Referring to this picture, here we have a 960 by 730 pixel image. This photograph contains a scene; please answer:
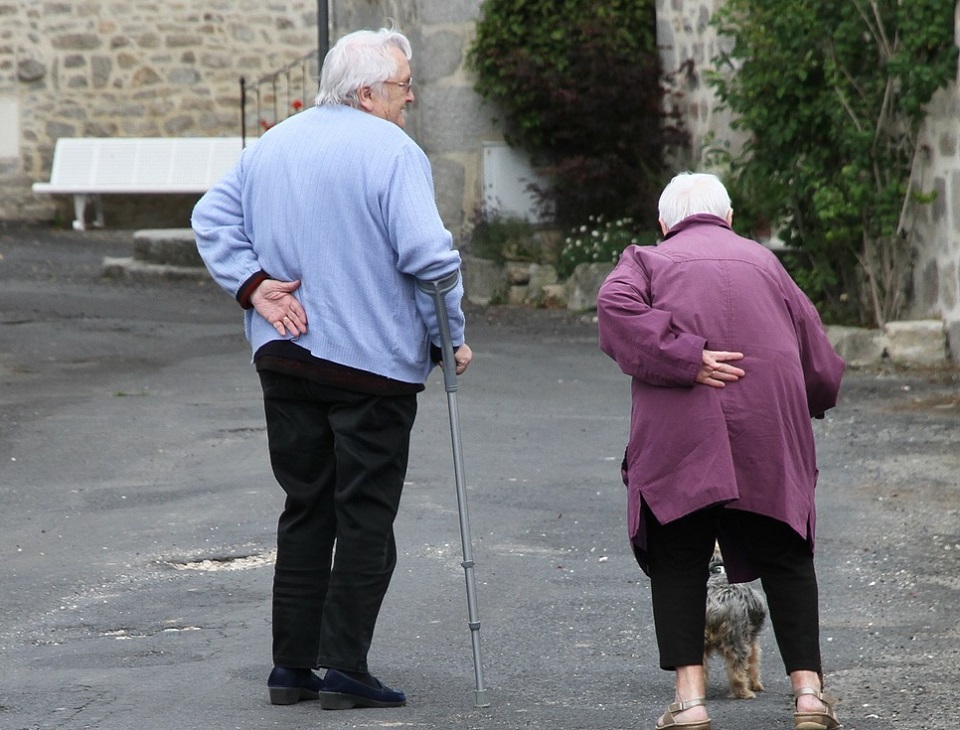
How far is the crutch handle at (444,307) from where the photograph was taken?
4.18 meters

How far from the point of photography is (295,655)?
4.32 meters

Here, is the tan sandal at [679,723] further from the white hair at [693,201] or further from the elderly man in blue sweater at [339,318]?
the white hair at [693,201]

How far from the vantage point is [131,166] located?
20.6 m

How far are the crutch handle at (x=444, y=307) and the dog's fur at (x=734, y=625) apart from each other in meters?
0.91

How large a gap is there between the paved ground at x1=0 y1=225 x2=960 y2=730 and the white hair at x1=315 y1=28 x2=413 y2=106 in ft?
5.48

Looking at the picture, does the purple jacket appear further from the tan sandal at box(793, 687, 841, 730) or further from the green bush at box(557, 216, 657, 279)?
the green bush at box(557, 216, 657, 279)

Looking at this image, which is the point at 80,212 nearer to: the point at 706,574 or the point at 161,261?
the point at 161,261

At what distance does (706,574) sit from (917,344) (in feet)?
21.1

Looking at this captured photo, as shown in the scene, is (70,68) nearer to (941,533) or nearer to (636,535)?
(941,533)

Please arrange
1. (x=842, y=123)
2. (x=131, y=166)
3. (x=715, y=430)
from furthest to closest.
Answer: (x=131, y=166) → (x=842, y=123) → (x=715, y=430)

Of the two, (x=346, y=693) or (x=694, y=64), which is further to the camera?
(x=694, y=64)

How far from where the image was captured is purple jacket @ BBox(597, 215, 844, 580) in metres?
3.88

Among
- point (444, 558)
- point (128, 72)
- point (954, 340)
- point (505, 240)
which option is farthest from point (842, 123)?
point (128, 72)

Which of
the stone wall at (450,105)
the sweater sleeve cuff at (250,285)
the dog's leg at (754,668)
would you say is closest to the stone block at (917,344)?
the stone wall at (450,105)
